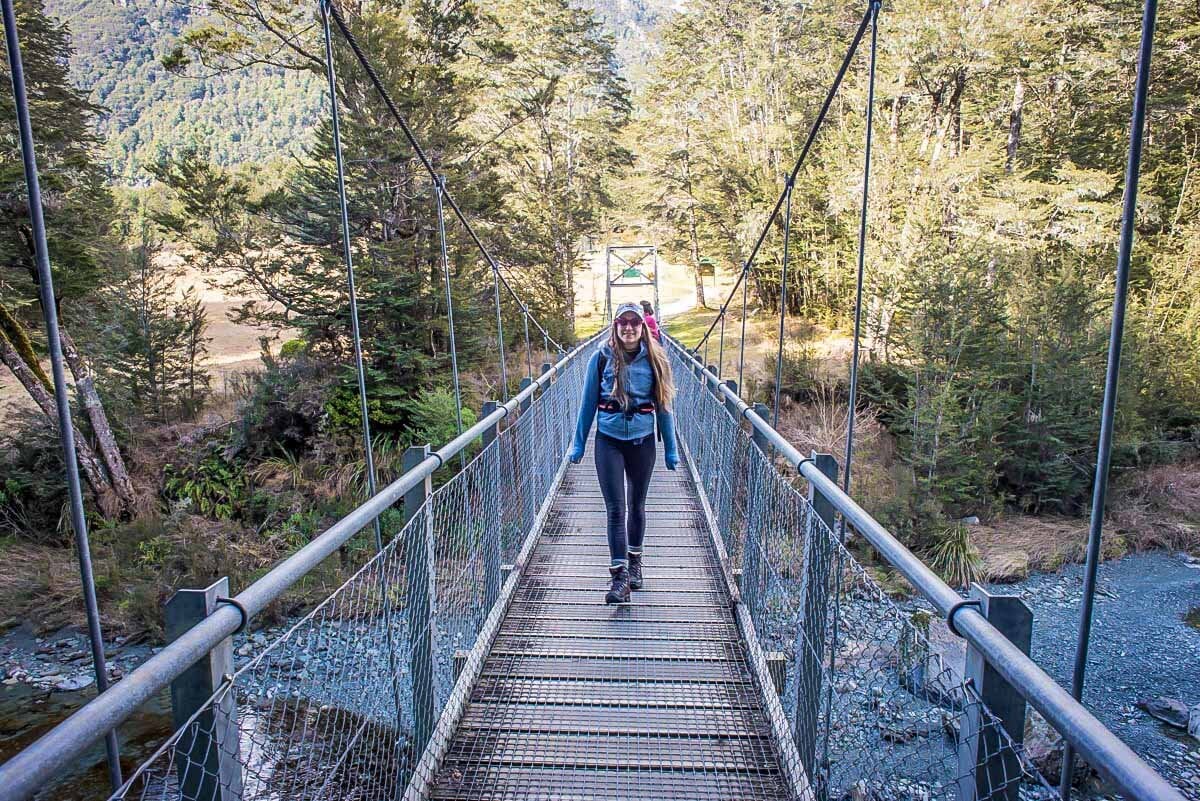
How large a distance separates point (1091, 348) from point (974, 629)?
892cm

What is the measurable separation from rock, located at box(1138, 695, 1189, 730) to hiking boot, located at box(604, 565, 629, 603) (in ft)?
16.1

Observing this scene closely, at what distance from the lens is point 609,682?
8.11ft

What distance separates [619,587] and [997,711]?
2104 mm

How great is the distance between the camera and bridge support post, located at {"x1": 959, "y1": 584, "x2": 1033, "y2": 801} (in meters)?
1.03

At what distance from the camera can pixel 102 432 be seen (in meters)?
8.23

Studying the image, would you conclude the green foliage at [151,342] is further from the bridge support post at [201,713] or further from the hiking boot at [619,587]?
the bridge support post at [201,713]

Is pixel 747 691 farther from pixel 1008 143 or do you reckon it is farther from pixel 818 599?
pixel 1008 143

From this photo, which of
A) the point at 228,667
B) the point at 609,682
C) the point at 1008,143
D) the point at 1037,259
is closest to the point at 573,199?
the point at 1008,143

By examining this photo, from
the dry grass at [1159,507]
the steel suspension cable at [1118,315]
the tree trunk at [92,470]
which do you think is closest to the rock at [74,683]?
the tree trunk at [92,470]

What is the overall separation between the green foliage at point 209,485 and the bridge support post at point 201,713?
25.2ft

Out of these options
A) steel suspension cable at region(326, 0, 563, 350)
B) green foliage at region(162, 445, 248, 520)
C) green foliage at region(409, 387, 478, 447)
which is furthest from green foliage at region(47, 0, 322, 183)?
steel suspension cable at region(326, 0, 563, 350)

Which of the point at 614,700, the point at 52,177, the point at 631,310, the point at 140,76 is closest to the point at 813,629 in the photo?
the point at 614,700

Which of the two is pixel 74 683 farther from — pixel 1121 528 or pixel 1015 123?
pixel 1015 123

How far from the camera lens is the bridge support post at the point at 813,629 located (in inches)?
70.4
